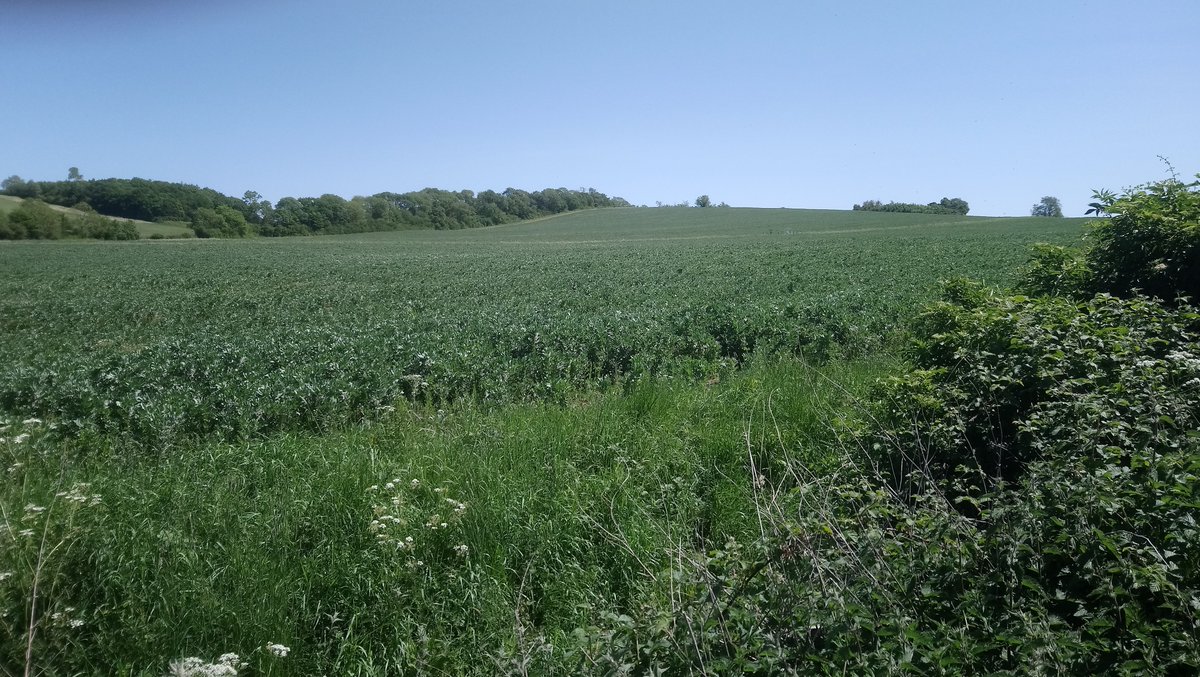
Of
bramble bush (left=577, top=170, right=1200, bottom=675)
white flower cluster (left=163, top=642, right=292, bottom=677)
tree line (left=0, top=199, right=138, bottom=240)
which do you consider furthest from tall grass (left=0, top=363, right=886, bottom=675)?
tree line (left=0, top=199, right=138, bottom=240)

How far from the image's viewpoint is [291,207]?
90.3 meters

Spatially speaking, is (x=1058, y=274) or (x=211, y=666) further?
(x=1058, y=274)

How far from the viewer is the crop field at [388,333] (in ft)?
25.7

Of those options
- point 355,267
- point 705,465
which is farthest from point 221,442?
point 355,267

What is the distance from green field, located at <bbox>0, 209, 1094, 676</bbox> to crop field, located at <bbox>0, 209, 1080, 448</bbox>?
0.07m

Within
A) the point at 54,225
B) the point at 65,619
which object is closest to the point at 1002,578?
the point at 65,619

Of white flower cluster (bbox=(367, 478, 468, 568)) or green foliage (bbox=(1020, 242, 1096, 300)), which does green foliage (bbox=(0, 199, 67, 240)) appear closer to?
white flower cluster (bbox=(367, 478, 468, 568))

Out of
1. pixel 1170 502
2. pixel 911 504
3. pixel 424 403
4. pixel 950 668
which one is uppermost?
pixel 1170 502

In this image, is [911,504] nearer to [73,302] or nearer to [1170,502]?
[1170,502]

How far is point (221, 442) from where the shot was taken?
6.70 meters

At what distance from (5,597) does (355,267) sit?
32693mm

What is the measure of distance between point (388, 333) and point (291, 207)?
8949 centimetres

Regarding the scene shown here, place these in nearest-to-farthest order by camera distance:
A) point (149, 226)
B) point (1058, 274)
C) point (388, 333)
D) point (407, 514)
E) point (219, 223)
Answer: point (407, 514) → point (1058, 274) → point (388, 333) → point (149, 226) → point (219, 223)

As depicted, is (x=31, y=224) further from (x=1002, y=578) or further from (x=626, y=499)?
(x=1002, y=578)
